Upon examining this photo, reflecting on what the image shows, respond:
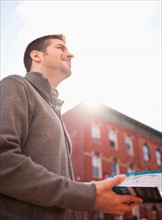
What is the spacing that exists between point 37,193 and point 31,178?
0.10 m

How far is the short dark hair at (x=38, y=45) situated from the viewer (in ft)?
9.99

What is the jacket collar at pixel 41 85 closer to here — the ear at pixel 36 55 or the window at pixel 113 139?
the ear at pixel 36 55

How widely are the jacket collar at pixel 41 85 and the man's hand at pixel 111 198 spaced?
103cm

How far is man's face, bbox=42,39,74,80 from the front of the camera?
9.27 ft

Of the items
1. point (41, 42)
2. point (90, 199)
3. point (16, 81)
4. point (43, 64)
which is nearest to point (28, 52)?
point (41, 42)

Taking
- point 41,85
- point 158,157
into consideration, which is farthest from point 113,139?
point 41,85

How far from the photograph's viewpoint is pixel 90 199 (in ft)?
5.18

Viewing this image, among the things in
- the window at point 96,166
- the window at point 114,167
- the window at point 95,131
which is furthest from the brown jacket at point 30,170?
the window at point 114,167

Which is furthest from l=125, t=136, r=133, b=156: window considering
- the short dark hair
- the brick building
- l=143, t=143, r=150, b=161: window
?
the short dark hair

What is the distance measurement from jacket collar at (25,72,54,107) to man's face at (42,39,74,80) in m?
0.39

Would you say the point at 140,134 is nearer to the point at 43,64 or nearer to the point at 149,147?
the point at 149,147

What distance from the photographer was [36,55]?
294 centimetres

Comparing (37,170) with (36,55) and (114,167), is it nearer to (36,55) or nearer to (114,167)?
(36,55)

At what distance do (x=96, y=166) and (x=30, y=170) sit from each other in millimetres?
18898
